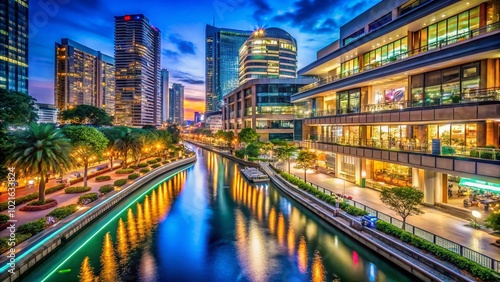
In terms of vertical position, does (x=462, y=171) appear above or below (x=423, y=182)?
above

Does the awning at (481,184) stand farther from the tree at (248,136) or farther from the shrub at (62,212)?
the tree at (248,136)

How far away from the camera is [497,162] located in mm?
17422

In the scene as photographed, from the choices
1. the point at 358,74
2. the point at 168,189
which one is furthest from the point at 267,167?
the point at 358,74

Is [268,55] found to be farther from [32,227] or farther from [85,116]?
[32,227]

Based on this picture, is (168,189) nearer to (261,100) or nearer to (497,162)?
(497,162)

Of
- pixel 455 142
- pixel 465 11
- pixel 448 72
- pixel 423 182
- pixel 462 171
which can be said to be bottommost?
pixel 423 182

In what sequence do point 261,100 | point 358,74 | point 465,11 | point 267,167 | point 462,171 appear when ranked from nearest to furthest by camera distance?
point 462,171
point 465,11
point 358,74
point 267,167
point 261,100

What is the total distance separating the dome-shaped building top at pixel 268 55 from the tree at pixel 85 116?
65412 millimetres

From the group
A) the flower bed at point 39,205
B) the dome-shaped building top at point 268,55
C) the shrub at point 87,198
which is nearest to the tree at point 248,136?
the dome-shaped building top at point 268,55

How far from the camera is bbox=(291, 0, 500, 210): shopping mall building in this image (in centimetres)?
2020

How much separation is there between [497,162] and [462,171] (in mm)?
2587

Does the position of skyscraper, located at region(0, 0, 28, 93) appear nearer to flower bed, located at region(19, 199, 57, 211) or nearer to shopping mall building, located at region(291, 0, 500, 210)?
flower bed, located at region(19, 199, 57, 211)

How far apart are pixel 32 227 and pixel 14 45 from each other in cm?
14252

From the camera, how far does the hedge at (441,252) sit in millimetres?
13039
